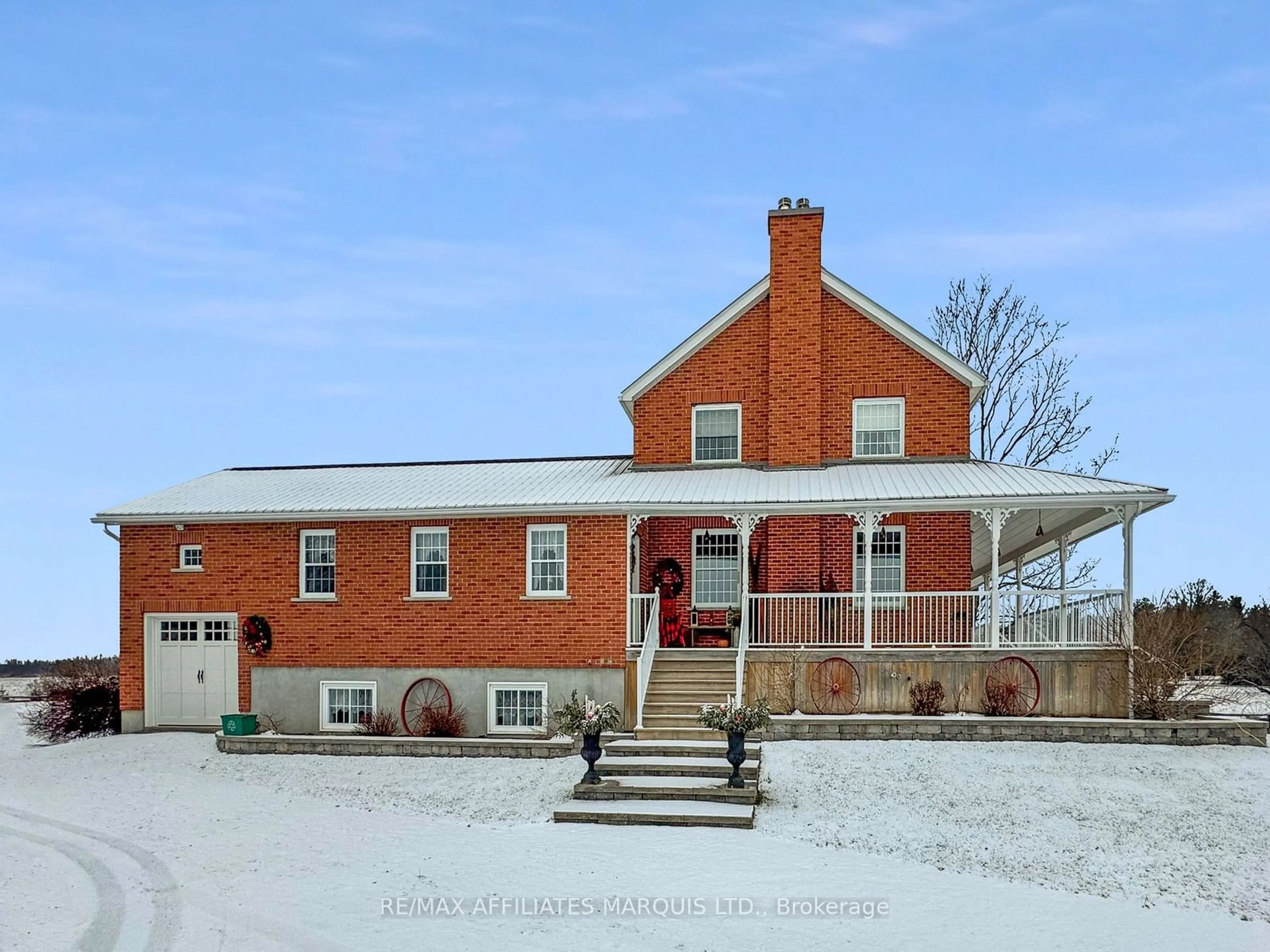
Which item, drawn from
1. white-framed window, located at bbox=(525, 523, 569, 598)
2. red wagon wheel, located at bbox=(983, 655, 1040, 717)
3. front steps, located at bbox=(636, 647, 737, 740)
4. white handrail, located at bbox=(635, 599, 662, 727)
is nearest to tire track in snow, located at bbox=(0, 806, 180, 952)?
front steps, located at bbox=(636, 647, 737, 740)

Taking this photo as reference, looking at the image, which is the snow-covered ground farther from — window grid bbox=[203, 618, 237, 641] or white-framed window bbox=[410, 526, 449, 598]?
window grid bbox=[203, 618, 237, 641]

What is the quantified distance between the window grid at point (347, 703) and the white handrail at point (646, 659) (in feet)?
19.0

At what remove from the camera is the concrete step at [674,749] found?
58.5ft

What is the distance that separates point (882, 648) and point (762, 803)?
5.94 m

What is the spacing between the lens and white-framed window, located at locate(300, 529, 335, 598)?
76.8 feet

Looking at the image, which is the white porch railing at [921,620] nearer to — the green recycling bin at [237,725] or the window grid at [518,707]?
the window grid at [518,707]

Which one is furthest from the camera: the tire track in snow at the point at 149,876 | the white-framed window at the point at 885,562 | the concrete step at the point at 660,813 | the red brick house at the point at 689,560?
the white-framed window at the point at 885,562

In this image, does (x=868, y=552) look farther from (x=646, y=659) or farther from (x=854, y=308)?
(x=854, y=308)

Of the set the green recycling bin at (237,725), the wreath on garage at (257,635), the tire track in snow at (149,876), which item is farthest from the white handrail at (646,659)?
the tire track in snow at (149,876)

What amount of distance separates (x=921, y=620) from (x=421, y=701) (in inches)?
411

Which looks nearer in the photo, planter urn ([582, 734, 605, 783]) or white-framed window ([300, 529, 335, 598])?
planter urn ([582, 734, 605, 783])

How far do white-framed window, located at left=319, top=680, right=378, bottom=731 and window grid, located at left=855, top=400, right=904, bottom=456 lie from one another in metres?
11.8

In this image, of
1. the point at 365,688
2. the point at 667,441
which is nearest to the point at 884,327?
the point at 667,441

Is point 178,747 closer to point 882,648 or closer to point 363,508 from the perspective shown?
point 363,508
